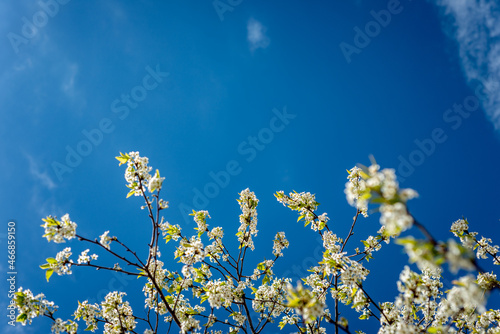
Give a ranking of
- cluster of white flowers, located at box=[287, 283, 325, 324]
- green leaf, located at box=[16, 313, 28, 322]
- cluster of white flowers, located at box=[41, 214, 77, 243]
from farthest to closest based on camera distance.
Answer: green leaf, located at box=[16, 313, 28, 322] < cluster of white flowers, located at box=[41, 214, 77, 243] < cluster of white flowers, located at box=[287, 283, 325, 324]

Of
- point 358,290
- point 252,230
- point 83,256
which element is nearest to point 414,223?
point 358,290

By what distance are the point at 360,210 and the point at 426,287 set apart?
2547mm

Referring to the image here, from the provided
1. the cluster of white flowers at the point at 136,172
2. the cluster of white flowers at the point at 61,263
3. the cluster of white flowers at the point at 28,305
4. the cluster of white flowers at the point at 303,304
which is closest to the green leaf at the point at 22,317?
the cluster of white flowers at the point at 28,305

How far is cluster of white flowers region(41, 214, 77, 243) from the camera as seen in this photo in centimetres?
477

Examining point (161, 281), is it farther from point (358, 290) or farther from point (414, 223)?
point (414, 223)

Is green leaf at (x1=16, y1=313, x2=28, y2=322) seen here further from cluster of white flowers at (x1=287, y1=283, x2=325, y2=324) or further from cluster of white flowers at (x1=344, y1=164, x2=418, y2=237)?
cluster of white flowers at (x1=344, y1=164, x2=418, y2=237)

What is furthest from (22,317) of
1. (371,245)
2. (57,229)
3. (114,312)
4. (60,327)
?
(371,245)

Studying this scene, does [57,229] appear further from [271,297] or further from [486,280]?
[486,280]

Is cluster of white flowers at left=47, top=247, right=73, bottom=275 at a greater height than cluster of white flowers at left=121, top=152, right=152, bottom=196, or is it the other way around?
cluster of white flowers at left=121, top=152, right=152, bottom=196

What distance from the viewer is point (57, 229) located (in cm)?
481

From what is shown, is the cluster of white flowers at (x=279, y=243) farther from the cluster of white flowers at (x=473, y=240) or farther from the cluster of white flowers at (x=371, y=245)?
the cluster of white flowers at (x=473, y=240)

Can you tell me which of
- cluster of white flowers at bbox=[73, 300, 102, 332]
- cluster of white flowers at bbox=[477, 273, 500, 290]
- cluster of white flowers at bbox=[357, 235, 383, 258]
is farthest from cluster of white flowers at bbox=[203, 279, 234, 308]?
cluster of white flowers at bbox=[477, 273, 500, 290]

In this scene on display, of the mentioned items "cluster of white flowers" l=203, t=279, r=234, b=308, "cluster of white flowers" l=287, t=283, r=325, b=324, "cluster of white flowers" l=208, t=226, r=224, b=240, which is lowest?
"cluster of white flowers" l=287, t=283, r=325, b=324

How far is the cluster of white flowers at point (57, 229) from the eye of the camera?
477 cm
